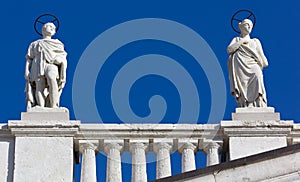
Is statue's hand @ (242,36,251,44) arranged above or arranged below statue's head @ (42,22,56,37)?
below

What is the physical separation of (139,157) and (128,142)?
12.8 inches

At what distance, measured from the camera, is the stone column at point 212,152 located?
22281 millimetres

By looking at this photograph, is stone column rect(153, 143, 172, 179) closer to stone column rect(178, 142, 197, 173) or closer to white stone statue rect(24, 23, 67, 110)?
stone column rect(178, 142, 197, 173)

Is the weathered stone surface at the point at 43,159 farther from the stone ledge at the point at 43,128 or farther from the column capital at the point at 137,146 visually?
the column capital at the point at 137,146

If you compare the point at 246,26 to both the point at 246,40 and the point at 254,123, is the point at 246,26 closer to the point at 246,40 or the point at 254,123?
the point at 246,40

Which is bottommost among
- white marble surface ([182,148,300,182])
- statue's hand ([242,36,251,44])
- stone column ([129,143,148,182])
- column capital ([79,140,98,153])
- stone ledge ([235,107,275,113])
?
white marble surface ([182,148,300,182])

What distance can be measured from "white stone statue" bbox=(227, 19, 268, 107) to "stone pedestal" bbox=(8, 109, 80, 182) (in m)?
2.72

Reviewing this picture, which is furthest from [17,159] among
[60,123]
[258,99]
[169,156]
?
[258,99]

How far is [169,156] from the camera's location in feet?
72.9

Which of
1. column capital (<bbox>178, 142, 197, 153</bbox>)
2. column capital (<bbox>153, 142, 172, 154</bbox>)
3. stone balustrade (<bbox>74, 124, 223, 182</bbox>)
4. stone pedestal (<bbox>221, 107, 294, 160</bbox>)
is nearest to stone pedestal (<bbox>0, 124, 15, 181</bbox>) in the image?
stone balustrade (<bbox>74, 124, 223, 182</bbox>)

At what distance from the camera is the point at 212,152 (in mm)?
22328

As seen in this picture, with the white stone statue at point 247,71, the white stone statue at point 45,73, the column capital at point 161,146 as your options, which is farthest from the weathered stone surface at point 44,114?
the white stone statue at point 247,71

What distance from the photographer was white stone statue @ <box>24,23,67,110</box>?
74.7 feet

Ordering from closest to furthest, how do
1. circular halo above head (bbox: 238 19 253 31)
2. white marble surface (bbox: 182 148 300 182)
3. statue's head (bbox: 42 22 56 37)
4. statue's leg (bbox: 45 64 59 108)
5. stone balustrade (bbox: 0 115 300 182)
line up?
white marble surface (bbox: 182 148 300 182) → stone balustrade (bbox: 0 115 300 182) → statue's leg (bbox: 45 64 59 108) → statue's head (bbox: 42 22 56 37) → circular halo above head (bbox: 238 19 253 31)
